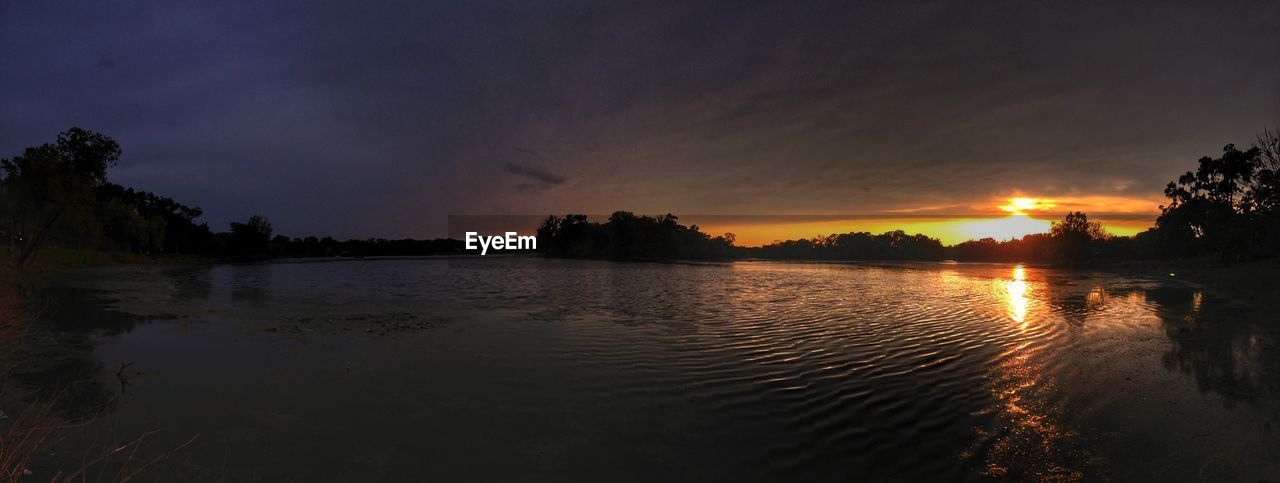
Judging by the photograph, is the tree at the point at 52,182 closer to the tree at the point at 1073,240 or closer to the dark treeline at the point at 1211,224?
the dark treeline at the point at 1211,224

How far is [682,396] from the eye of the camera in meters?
8.57

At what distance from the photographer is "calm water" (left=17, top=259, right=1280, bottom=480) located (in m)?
5.88

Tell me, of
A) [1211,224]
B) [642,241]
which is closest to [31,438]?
[1211,224]

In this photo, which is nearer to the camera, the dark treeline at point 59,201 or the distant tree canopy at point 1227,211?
the dark treeline at point 59,201

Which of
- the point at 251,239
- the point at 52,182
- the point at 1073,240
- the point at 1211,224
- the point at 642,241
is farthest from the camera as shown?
the point at 642,241

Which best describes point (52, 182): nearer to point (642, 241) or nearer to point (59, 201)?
point (59, 201)

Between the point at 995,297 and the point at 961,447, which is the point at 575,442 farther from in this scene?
the point at 995,297

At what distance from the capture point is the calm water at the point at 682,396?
5.88 meters

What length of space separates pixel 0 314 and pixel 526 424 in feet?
48.3

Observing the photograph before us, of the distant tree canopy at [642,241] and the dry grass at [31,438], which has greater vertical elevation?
the distant tree canopy at [642,241]

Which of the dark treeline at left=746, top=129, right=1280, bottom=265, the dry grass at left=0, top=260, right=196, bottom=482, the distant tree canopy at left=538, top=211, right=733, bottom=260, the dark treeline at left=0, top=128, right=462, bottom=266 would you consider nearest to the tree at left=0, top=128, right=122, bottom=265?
the dark treeline at left=0, top=128, right=462, bottom=266

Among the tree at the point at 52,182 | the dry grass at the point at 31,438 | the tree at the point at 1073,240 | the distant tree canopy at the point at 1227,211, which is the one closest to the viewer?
the dry grass at the point at 31,438

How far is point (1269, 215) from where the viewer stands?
38656 mm

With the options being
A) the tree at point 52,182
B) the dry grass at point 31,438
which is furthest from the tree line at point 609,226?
the dry grass at point 31,438
